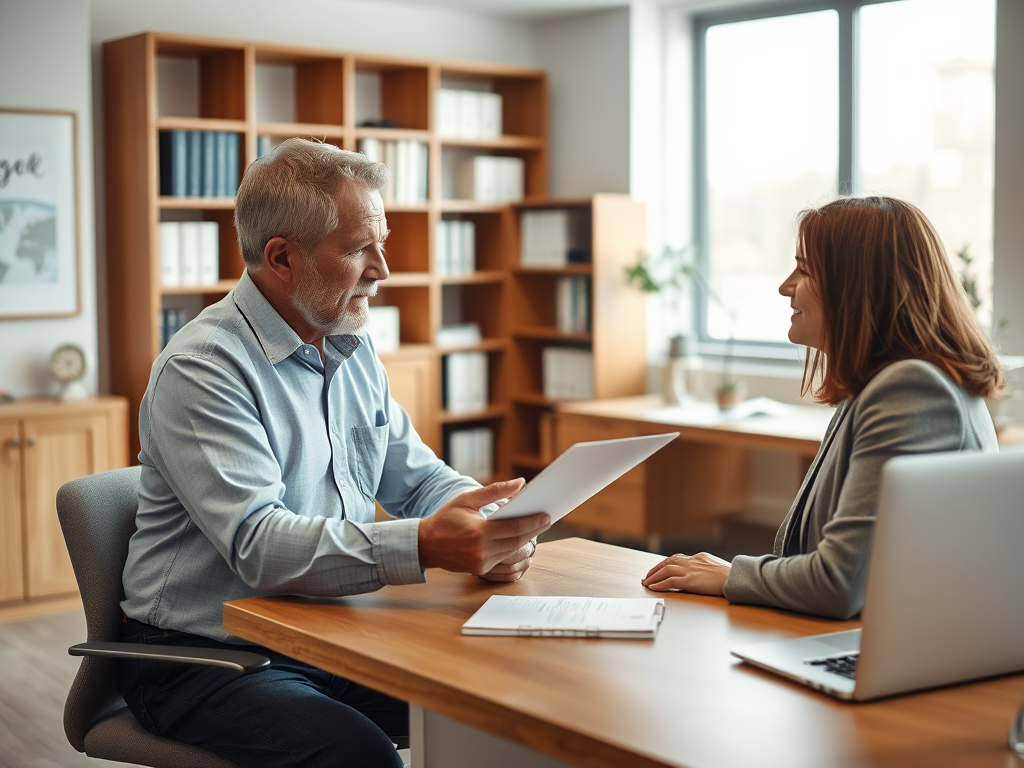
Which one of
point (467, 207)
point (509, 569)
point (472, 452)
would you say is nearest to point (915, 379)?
point (509, 569)

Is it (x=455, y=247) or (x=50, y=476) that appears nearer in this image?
(x=50, y=476)

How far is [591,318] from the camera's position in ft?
18.7

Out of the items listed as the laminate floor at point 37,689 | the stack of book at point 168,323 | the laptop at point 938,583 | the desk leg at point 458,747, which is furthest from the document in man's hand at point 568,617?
the stack of book at point 168,323

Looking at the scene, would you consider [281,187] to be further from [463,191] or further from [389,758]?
[463,191]

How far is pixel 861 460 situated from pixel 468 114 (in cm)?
464

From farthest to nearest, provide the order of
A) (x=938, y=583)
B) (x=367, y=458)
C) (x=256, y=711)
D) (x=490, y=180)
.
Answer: (x=490, y=180), (x=367, y=458), (x=256, y=711), (x=938, y=583)

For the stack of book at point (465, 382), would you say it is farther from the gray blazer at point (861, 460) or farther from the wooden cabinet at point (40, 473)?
the gray blazer at point (861, 460)

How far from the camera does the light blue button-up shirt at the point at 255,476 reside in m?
1.73

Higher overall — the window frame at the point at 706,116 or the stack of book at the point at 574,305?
the window frame at the point at 706,116

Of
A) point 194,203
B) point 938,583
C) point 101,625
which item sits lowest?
point 101,625

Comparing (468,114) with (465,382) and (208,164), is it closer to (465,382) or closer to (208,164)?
(465,382)

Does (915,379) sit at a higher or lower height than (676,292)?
lower

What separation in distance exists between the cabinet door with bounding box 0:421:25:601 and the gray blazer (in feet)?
11.5

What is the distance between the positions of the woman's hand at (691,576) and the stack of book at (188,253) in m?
3.53
